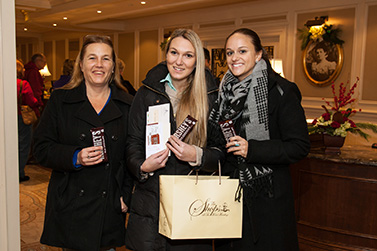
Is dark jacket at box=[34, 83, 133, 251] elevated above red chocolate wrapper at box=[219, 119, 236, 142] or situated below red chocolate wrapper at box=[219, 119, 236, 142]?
below

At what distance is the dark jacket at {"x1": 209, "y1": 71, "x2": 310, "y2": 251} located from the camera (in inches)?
74.7

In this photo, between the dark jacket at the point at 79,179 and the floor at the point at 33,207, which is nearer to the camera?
the dark jacket at the point at 79,179

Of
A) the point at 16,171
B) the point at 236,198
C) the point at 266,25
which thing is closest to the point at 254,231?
the point at 236,198

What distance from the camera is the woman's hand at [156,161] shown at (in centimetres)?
192

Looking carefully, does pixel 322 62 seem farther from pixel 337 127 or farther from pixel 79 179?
pixel 79 179

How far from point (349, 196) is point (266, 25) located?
5512 millimetres

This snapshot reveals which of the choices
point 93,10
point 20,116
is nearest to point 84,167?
point 20,116

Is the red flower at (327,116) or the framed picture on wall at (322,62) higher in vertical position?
the framed picture on wall at (322,62)

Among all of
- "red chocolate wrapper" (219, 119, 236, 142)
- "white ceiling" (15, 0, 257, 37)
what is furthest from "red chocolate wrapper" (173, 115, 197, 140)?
"white ceiling" (15, 0, 257, 37)

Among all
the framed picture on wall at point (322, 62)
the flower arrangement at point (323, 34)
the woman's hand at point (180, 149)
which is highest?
the flower arrangement at point (323, 34)

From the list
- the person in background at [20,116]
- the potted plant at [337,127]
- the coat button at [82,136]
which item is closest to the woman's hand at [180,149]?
the coat button at [82,136]

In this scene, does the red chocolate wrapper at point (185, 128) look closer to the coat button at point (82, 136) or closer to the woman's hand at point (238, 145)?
the woman's hand at point (238, 145)

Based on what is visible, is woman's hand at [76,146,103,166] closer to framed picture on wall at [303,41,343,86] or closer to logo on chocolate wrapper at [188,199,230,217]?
logo on chocolate wrapper at [188,199,230,217]

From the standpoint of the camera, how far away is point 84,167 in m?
2.10
